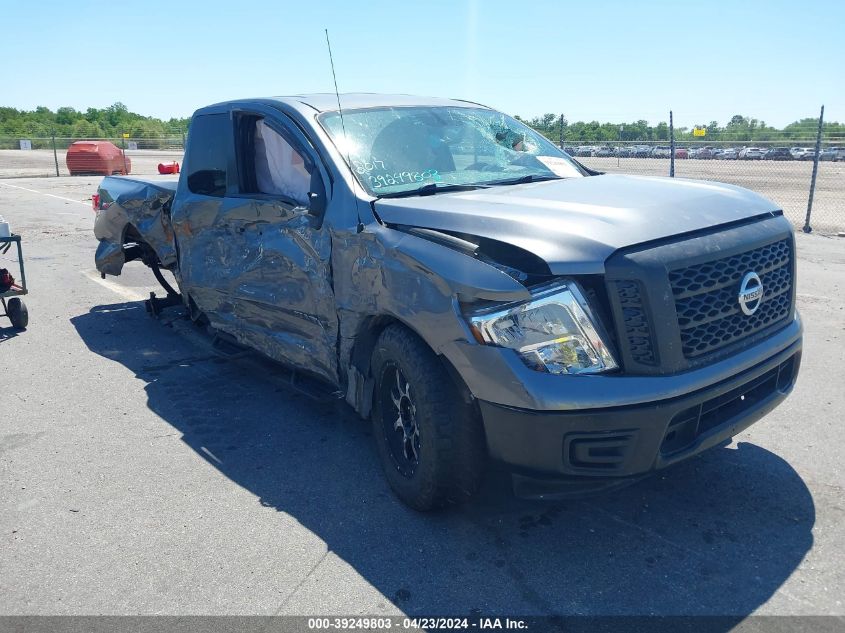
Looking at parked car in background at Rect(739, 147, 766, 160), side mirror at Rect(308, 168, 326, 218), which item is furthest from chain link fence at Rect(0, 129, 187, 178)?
side mirror at Rect(308, 168, 326, 218)

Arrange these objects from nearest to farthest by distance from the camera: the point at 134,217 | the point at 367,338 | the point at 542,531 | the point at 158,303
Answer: the point at 542,531 < the point at 367,338 < the point at 134,217 < the point at 158,303

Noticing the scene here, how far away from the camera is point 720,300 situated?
302 cm

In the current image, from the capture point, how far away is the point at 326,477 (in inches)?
152

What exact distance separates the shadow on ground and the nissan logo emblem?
95cm

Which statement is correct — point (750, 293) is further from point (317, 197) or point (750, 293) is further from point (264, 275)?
point (264, 275)

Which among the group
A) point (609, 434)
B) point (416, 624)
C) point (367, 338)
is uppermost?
point (367, 338)

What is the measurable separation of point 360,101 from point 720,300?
2476mm

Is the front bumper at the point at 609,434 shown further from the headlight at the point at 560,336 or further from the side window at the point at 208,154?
the side window at the point at 208,154

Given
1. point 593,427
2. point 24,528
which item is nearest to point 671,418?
point 593,427

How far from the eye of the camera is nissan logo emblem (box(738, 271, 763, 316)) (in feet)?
10.1

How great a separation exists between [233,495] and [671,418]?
216cm

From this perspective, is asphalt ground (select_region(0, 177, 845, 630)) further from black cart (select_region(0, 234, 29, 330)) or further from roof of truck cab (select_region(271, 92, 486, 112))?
roof of truck cab (select_region(271, 92, 486, 112))

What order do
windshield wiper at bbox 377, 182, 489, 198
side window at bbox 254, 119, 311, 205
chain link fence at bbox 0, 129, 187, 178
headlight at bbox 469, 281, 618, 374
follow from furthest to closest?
chain link fence at bbox 0, 129, 187, 178 → side window at bbox 254, 119, 311, 205 → windshield wiper at bbox 377, 182, 489, 198 → headlight at bbox 469, 281, 618, 374

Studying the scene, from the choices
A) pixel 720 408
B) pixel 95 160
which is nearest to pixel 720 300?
pixel 720 408
